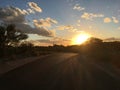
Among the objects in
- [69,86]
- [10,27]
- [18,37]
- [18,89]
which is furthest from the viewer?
[18,37]

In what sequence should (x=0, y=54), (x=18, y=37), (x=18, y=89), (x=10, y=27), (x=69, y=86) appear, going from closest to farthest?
(x=18, y=89), (x=69, y=86), (x=0, y=54), (x=10, y=27), (x=18, y=37)

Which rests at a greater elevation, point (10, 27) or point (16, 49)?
point (10, 27)

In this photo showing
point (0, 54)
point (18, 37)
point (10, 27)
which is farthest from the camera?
point (18, 37)

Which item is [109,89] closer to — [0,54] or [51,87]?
[51,87]

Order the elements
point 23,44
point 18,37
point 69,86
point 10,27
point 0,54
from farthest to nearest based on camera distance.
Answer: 1. point 23,44
2. point 18,37
3. point 10,27
4. point 0,54
5. point 69,86

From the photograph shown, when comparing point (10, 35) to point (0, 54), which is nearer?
point (0, 54)

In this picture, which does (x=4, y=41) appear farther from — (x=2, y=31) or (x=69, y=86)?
(x=69, y=86)

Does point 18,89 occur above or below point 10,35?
below

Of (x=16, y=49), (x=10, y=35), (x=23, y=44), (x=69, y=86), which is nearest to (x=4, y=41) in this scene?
(x=10, y=35)

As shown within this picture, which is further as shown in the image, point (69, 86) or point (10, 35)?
point (10, 35)

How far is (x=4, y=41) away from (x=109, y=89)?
36456mm

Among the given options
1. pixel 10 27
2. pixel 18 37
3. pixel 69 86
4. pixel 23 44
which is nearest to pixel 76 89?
pixel 69 86

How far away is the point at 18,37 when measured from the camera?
4925 centimetres

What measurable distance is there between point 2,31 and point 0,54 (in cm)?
462
